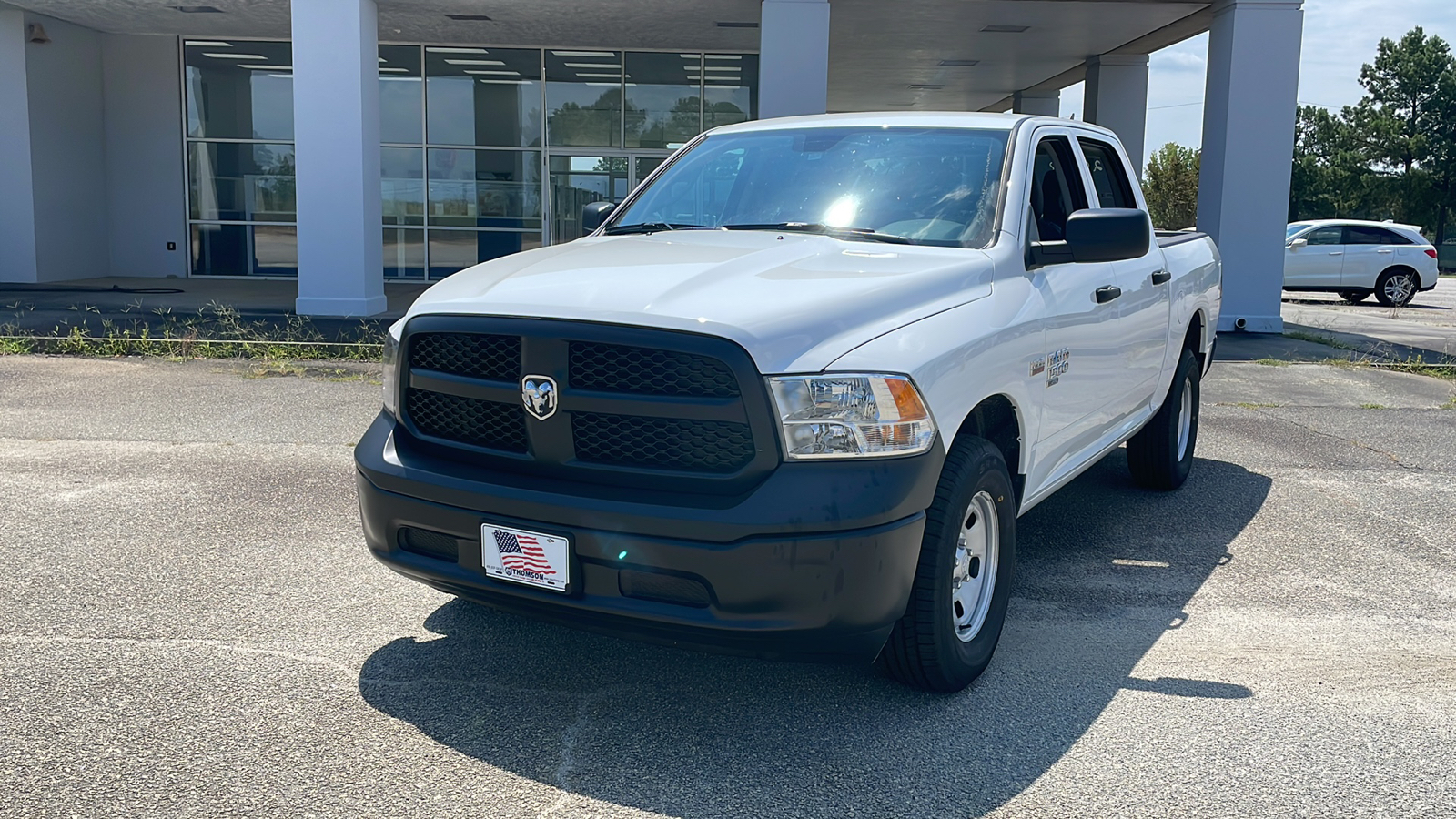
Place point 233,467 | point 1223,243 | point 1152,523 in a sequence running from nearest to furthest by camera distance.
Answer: point 1152,523 → point 233,467 → point 1223,243

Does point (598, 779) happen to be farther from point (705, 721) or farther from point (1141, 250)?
point (1141, 250)

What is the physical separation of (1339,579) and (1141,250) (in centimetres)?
189

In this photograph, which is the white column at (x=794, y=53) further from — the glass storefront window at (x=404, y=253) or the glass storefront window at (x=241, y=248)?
the glass storefront window at (x=241, y=248)

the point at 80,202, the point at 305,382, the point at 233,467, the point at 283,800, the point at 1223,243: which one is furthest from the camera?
the point at 80,202

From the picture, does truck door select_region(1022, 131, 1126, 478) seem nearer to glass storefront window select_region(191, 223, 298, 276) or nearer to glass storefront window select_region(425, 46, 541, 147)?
glass storefront window select_region(425, 46, 541, 147)

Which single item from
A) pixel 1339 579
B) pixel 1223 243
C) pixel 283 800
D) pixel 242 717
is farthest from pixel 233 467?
pixel 1223 243

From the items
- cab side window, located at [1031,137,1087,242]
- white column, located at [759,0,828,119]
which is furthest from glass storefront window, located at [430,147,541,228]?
cab side window, located at [1031,137,1087,242]

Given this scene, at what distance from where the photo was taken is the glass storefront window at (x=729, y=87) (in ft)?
69.3

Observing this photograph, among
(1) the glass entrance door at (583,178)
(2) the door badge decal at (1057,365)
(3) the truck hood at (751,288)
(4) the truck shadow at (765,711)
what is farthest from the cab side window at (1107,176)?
(1) the glass entrance door at (583,178)

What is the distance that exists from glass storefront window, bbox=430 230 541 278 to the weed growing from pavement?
8.85 meters

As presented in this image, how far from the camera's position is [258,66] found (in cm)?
2105

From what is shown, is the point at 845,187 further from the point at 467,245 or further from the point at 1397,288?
the point at 1397,288

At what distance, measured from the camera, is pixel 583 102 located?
69.8 ft

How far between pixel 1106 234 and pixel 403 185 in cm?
1881
